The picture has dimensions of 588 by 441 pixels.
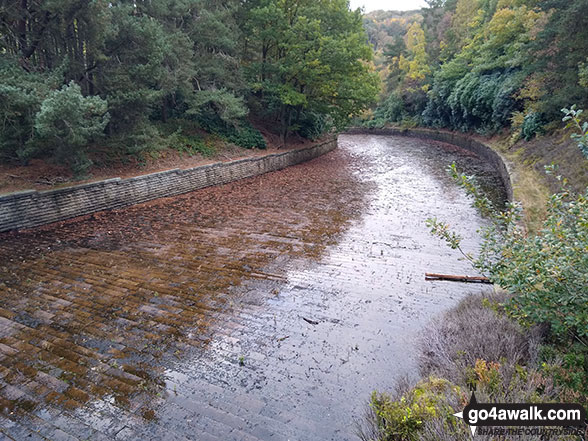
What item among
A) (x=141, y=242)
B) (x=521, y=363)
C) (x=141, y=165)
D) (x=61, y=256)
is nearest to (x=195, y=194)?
(x=141, y=165)

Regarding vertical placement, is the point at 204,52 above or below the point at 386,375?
above

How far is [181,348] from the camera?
388 cm

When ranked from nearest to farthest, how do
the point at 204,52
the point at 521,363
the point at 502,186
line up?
1. the point at 521,363
2. the point at 502,186
3. the point at 204,52

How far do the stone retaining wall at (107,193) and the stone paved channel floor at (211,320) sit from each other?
1.48 ft

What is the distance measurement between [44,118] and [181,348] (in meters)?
6.90

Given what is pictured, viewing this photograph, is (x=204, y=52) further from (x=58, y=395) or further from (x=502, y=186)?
(x=58, y=395)

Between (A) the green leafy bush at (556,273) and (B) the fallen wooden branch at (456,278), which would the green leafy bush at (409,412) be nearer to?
(A) the green leafy bush at (556,273)

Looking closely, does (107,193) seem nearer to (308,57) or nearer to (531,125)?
(308,57)

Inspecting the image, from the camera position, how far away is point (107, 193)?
959cm

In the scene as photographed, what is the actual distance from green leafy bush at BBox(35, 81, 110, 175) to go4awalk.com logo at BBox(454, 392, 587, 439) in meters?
9.26

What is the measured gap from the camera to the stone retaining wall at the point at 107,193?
787 cm

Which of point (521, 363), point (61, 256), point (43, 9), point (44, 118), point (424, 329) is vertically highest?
point (43, 9)

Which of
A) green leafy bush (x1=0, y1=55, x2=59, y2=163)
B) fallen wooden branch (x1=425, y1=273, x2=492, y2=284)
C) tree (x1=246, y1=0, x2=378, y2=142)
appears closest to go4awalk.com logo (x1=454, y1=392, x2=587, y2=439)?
fallen wooden branch (x1=425, y1=273, x2=492, y2=284)

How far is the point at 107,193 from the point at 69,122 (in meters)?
2.13
